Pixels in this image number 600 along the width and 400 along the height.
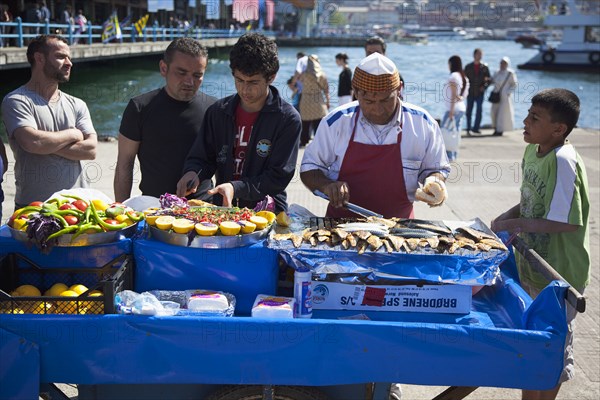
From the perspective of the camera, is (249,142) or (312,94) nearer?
(249,142)

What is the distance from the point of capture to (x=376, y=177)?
361cm

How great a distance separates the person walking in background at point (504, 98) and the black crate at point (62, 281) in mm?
13560

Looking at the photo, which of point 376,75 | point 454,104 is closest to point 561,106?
point 376,75

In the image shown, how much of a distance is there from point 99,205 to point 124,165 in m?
1.01

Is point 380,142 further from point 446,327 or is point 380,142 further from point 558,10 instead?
point 558,10

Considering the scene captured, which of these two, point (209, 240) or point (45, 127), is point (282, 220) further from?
point (45, 127)

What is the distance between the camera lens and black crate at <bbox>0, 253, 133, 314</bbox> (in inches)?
103

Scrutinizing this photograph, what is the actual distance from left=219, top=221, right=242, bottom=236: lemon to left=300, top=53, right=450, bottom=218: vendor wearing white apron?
0.71 meters

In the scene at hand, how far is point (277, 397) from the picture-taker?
2889mm

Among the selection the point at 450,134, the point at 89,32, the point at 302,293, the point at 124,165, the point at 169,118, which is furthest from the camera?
the point at 89,32

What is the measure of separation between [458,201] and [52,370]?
7290 millimetres

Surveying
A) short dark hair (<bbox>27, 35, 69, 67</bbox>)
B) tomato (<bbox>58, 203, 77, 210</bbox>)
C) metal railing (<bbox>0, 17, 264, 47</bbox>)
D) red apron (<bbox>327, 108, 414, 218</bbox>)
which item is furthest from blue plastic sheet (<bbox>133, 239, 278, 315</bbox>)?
metal railing (<bbox>0, 17, 264, 47</bbox>)

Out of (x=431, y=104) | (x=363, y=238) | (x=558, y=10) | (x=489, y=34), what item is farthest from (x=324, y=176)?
(x=489, y=34)

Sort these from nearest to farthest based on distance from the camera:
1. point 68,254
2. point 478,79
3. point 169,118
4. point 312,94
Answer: point 68,254 → point 169,118 → point 312,94 → point 478,79
